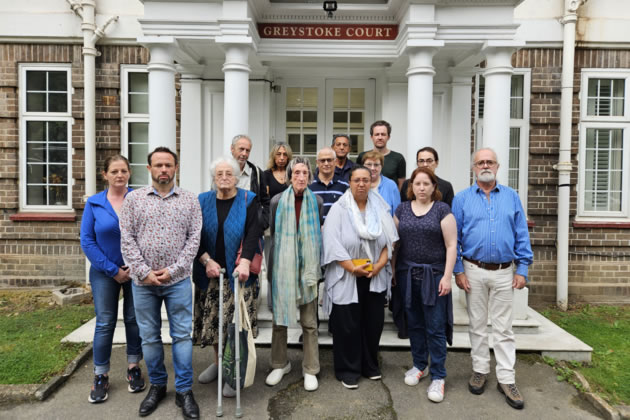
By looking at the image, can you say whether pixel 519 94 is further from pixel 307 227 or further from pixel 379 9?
pixel 307 227

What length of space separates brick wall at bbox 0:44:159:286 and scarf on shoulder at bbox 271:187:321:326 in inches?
187

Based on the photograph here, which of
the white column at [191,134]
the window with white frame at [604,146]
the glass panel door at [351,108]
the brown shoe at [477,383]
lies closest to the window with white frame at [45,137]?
the white column at [191,134]

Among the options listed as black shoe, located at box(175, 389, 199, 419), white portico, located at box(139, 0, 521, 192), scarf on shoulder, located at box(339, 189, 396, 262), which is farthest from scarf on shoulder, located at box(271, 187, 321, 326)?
white portico, located at box(139, 0, 521, 192)

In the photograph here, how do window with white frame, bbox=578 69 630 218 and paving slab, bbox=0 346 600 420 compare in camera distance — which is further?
window with white frame, bbox=578 69 630 218

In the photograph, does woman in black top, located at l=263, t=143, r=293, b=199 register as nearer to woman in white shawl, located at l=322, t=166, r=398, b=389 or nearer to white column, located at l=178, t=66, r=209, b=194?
woman in white shawl, located at l=322, t=166, r=398, b=389

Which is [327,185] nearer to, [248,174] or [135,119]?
[248,174]

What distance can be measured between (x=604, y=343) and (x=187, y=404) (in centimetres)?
451

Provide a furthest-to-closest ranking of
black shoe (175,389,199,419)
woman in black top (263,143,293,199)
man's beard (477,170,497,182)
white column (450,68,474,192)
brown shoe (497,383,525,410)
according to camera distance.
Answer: white column (450,68,474,192) → woman in black top (263,143,293,199) → man's beard (477,170,497,182) → brown shoe (497,383,525,410) → black shoe (175,389,199,419)

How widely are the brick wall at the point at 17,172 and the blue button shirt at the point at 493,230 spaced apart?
5708mm

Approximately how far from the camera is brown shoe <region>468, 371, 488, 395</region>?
12.1 ft

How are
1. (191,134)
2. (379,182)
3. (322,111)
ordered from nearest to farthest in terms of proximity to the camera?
(379,182) < (191,134) < (322,111)

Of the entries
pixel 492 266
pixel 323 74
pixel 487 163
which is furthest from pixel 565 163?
pixel 492 266

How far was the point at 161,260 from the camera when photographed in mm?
3221

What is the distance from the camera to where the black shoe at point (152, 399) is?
334 cm
